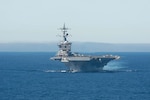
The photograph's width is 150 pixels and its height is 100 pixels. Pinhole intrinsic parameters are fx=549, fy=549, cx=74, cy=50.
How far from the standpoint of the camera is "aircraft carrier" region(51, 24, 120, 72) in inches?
4825

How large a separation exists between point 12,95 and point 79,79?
93.2 feet

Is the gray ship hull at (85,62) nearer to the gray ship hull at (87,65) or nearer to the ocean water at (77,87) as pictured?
the gray ship hull at (87,65)

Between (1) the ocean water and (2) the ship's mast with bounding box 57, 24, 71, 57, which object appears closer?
(1) the ocean water

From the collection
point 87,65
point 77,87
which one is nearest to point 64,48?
point 87,65

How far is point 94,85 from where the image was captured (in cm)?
9869

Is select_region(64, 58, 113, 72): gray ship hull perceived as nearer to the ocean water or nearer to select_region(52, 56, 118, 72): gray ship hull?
select_region(52, 56, 118, 72): gray ship hull

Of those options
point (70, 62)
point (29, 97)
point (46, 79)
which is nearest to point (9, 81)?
point (46, 79)

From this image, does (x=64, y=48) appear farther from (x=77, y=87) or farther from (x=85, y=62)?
(x=77, y=87)

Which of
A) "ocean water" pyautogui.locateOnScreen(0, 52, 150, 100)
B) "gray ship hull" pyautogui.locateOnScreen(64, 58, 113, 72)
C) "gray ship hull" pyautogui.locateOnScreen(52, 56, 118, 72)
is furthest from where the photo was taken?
"gray ship hull" pyautogui.locateOnScreen(64, 58, 113, 72)

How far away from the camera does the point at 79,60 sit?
4801 inches

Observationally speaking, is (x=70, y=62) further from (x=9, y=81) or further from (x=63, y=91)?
(x=63, y=91)

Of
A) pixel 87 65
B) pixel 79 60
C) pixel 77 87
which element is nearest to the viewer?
pixel 77 87

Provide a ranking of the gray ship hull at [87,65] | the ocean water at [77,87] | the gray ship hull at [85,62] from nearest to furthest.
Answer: the ocean water at [77,87] < the gray ship hull at [85,62] < the gray ship hull at [87,65]

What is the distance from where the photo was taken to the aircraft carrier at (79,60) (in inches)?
4825
